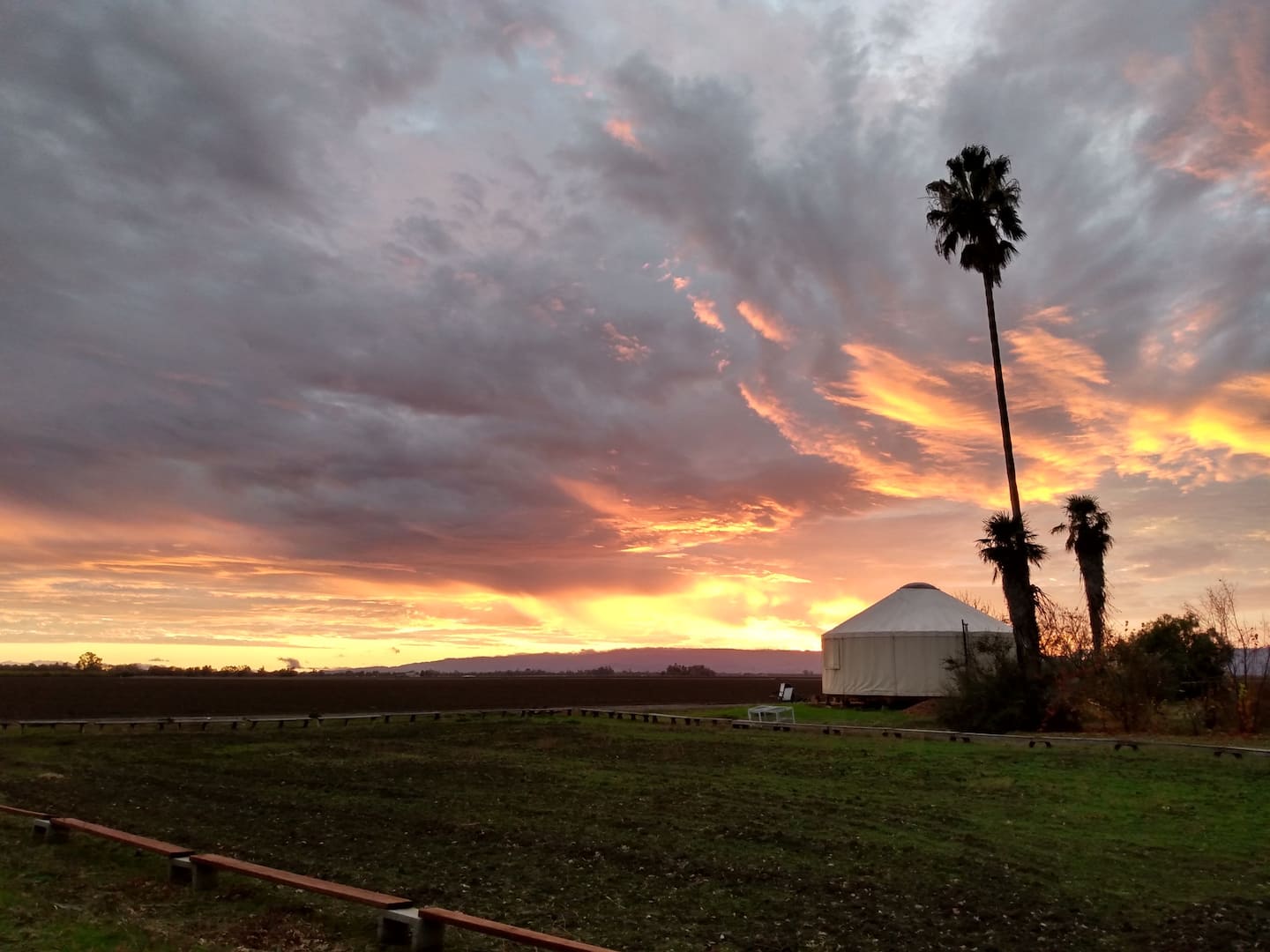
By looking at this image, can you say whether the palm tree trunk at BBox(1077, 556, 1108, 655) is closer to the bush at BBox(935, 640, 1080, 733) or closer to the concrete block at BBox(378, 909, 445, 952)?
the bush at BBox(935, 640, 1080, 733)

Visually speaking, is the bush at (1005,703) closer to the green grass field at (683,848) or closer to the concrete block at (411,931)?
the green grass field at (683,848)

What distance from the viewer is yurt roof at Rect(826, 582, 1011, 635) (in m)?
34.1

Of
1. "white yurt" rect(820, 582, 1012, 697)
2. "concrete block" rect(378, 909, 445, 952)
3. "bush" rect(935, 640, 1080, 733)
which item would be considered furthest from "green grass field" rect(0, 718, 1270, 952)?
"white yurt" rect(820, 582, 1012, 697)

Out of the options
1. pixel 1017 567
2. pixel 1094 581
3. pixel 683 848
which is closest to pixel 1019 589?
pixel 1017 567

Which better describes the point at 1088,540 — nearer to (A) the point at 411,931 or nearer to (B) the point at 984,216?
(B) the point at 984,216

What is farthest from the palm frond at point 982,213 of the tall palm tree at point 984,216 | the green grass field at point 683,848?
the green grass field at point 683,848

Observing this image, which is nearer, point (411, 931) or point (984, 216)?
point (411, 931)

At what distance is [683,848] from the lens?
9.20 metres

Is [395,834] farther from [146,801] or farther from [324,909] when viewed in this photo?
[146,801]

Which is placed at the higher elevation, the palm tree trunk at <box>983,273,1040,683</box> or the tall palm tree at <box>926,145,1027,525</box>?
the tall palm tree at <box>926,145,1027,525</box>

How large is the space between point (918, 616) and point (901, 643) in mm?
1507

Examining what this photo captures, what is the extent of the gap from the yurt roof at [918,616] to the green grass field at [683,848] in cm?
1695

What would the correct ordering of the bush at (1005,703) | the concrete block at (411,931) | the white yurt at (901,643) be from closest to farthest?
the concrete block at (411,931)
the bush at (1005,703)
the white yurt at (901,643)

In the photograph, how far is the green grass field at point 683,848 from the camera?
6566mm
